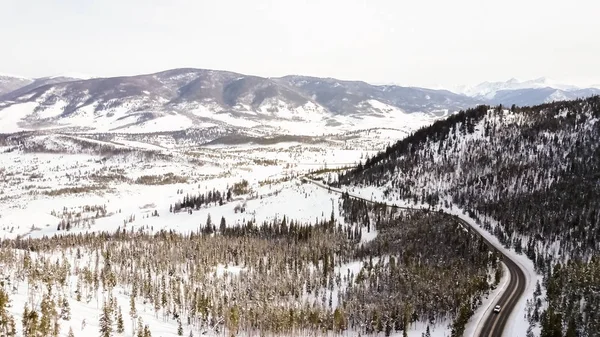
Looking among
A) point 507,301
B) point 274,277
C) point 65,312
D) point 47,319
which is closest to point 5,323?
point 47,319

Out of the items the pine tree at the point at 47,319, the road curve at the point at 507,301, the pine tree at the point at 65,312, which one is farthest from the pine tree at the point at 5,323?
the road curve at the point at 507,301

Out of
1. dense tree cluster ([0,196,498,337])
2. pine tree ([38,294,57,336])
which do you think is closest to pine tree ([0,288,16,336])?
dense tree cluster ([0,196,498,337])

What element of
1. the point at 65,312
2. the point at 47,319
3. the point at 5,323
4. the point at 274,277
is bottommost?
the point at 274,277

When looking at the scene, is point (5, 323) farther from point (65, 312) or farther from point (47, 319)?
point (65, 312)

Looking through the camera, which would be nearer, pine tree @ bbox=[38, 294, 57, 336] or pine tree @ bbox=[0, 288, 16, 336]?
pine tree @ bbox=[0, 288, 16, 336]

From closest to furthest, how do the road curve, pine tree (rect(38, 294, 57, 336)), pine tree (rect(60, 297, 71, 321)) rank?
1. pine tree (rect(38, 294, 57, 336))
2. pine tree (rect(60, 297, 71, 321))
3. the road curve

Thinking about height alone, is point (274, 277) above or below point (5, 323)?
below

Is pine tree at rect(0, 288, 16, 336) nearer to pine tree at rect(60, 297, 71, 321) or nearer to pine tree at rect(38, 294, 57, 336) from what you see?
pine tree at rect(38, 294, 57, 336)

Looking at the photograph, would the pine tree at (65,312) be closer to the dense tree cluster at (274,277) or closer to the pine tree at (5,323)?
the dense tree cluster at (274,277)

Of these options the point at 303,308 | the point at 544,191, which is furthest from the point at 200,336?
the point at 544,191

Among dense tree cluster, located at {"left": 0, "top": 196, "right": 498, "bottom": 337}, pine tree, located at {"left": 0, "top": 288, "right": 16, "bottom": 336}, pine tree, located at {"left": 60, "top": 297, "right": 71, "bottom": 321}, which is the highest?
pine tree, located at {"left": 0, "top": 288, "right": 16, "bottom": 336}

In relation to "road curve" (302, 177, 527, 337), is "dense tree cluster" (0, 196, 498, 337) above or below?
below

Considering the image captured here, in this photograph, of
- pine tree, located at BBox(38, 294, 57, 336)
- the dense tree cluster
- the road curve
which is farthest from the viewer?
the dense tree cluster
